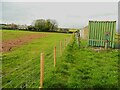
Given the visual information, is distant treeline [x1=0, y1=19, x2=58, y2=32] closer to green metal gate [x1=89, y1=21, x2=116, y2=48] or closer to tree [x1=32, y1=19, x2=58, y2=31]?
tree [x1=32, y1=19, x2=58, y2=31]

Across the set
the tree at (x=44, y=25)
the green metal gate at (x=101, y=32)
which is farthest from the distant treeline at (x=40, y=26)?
the green metal gate at (x=101, y=32)

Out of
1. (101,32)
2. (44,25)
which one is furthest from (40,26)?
(101,32)

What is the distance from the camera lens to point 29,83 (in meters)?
7.57

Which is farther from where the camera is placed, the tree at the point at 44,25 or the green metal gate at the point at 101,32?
the tree at the point at 44,25

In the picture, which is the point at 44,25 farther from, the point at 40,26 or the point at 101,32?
the point at 101,32

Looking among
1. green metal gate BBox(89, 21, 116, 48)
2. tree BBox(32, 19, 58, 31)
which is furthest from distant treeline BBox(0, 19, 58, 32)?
green metal gate BBox(89, 21, 116, 48)

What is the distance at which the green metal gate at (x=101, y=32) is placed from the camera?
2053 centimetres

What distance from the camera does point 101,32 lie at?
831 inches

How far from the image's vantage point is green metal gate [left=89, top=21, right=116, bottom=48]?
20531 mm

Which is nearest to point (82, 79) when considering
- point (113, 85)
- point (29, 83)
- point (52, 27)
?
point (113, 85)

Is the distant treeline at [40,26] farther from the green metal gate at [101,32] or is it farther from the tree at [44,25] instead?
the green metal gate at [101,32]

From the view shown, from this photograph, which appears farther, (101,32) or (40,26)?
(40,26)

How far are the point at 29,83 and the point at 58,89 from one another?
94cm

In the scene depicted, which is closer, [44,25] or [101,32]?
[101,32]
